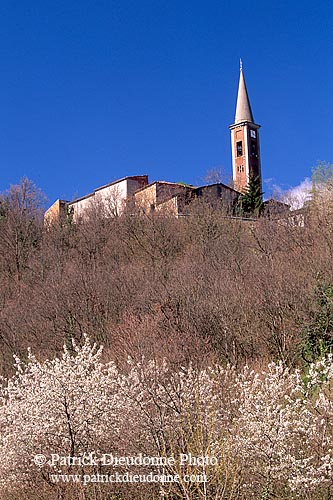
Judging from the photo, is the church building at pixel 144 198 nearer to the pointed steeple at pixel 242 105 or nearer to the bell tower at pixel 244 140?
the bell tower at pixel 244 140

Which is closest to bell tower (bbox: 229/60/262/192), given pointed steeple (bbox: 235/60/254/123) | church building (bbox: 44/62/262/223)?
pointed steeple (bbox: 235/60/254/123)

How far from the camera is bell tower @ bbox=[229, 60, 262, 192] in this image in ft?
213

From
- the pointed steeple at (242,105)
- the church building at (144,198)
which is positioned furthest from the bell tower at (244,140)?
the church building at (144,198)

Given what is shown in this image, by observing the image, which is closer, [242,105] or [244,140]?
[244,140]

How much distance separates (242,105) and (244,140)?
16.9ft

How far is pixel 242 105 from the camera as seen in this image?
68.1 metres

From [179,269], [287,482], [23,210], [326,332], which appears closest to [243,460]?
[287,482]

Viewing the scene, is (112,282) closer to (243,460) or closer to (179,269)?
(179,269)

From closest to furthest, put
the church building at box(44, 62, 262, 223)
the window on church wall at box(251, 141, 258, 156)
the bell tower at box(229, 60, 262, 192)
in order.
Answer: the church building at box(44, 62, 262, 223) → the bell tower at box(229, 60, 262, 192) → the window on church wall at box(251, 141, 258, 156)

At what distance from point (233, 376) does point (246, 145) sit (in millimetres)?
58032

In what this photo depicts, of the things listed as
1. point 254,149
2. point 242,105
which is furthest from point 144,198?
point 242,105

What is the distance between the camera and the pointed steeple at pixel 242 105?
6712 cm

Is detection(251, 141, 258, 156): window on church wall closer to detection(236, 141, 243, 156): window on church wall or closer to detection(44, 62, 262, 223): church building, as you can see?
detection(236, 141, 243, 156): window on church wall

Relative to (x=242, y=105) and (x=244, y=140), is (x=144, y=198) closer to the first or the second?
(x=244, y=140)
